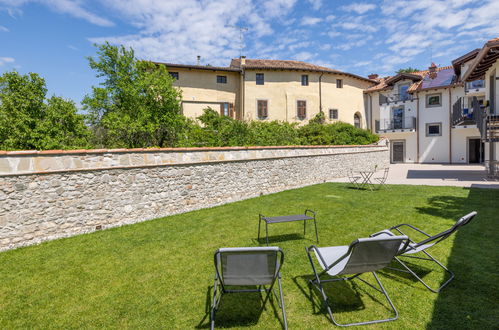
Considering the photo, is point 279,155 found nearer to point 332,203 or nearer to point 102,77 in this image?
point 332,203

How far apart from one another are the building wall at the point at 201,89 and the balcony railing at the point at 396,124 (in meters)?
15.7

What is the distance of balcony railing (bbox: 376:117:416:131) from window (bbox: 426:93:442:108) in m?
1.77

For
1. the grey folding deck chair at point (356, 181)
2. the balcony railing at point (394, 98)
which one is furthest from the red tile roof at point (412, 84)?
the grey folding deck chair at point (356, 181)

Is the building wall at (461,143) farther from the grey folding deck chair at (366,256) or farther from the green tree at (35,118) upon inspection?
the green tree at (35,118)

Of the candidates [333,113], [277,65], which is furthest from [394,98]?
[277,65]

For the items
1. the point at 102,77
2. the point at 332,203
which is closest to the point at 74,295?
the point at 332,203

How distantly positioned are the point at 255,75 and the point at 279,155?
49.2 ft

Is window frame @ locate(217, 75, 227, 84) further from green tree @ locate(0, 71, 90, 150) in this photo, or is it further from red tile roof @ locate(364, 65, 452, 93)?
red tile roof @ locate(364, 65, 452, 93)

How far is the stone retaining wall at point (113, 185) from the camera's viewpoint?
5418 millimetres

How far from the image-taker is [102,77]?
14.0 m

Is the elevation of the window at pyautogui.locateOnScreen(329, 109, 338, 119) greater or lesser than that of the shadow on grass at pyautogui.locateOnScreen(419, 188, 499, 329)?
greater

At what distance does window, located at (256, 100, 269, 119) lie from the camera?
2422cm

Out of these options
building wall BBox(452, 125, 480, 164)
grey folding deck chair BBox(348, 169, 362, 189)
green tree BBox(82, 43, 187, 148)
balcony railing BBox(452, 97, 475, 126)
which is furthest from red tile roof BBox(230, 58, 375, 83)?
grey folding deck chair BBox(348, 169, 362, 189)

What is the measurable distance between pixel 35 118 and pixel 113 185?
17.6ft
